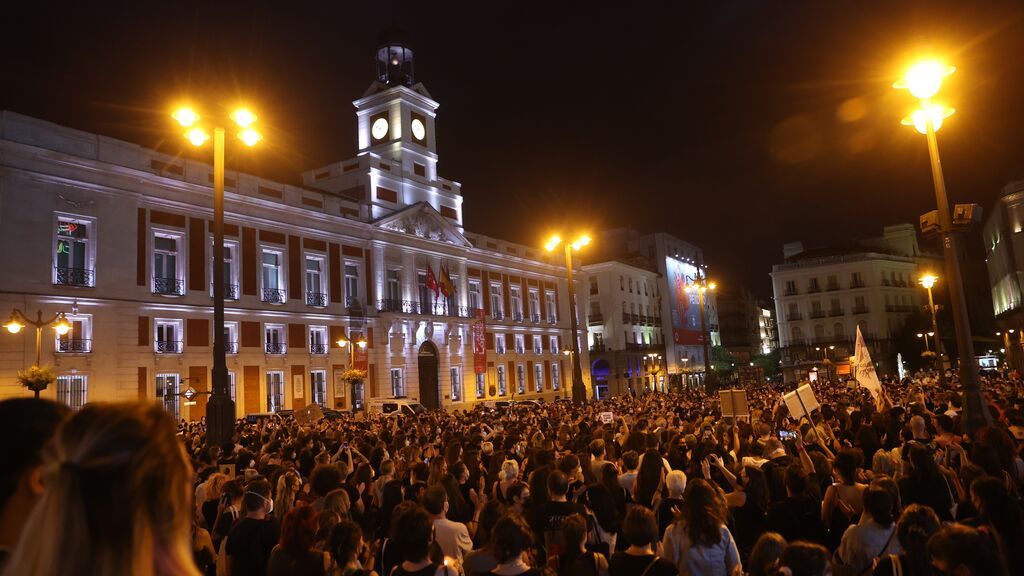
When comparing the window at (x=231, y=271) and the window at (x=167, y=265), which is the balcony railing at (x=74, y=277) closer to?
the window at (x=167, y=265)

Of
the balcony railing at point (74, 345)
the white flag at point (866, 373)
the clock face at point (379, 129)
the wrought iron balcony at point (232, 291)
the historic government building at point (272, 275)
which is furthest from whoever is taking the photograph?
the clock face at point (379, 129)

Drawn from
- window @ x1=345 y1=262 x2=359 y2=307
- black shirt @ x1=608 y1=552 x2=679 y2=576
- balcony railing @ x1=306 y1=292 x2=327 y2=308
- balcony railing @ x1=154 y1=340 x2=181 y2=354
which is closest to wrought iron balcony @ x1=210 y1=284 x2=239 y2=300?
balcony railing @ x1=154 y1=340 x2=181 y2=354

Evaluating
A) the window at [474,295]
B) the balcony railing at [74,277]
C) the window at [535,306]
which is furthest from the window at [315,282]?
the window at [535,306]

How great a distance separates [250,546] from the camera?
550 centimetres

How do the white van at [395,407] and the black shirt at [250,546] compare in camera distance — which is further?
the white van at [395,407]

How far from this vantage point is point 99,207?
96.3ft

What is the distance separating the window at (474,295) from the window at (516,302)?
4.27 meters

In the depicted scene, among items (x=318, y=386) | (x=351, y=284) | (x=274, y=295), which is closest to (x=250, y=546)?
(x=274, y=295)

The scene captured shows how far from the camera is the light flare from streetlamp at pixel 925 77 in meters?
11.2

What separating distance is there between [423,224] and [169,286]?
18123 mm

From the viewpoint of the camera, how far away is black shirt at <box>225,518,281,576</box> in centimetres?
547

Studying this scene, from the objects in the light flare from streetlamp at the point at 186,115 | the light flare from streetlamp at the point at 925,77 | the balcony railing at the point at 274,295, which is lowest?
the light flare from streetlamp at the point at 925,77

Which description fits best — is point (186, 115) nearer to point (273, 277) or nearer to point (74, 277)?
point (74, 277)

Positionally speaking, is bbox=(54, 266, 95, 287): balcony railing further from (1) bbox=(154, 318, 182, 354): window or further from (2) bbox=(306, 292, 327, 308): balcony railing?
(2) bbox=(306, 292, 327, 308): balcony railing
